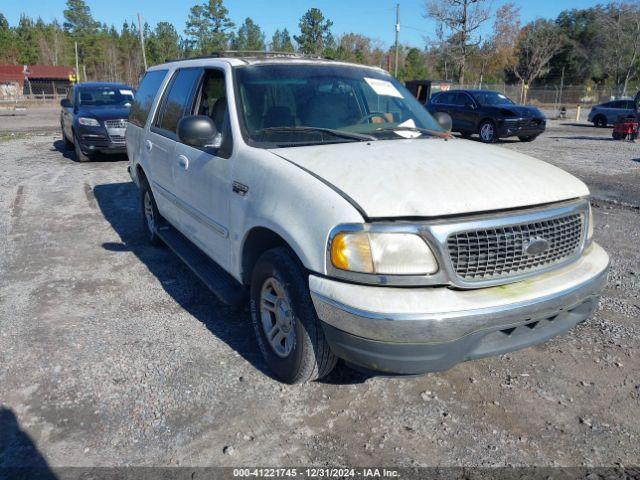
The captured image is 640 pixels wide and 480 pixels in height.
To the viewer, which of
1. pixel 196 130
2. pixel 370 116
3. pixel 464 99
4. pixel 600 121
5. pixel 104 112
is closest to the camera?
pixel 196 130

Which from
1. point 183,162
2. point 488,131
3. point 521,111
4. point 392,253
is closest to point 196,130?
point 183,162

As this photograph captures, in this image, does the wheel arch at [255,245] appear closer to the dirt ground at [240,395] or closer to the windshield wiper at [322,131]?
the dirt ground at [240,395]

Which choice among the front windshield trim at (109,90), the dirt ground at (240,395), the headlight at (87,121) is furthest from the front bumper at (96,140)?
the dirt ground at (240,395)

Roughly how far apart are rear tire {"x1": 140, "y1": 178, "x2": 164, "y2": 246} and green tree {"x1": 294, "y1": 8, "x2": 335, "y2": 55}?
6783cm

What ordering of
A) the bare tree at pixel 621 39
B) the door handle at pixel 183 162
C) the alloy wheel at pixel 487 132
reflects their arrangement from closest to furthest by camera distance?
1. the door handle at pixel 183 162
2. the alloy wheel at pixel 487 132
3. the bare tree at pixel 621 39

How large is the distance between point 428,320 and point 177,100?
10.7 feet

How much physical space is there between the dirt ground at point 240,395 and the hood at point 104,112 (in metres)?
7.43

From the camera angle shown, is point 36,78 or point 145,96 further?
point 36,78

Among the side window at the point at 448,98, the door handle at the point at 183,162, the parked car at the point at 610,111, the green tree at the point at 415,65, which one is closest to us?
the door handle at the point at 183,162

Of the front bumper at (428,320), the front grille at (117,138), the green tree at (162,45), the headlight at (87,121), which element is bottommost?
the front bumper at (428,320)

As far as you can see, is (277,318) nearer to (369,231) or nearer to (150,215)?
(369,231)

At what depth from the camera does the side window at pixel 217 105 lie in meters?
3.47

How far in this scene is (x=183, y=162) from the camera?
409 cm

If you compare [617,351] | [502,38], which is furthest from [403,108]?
[502,38]
